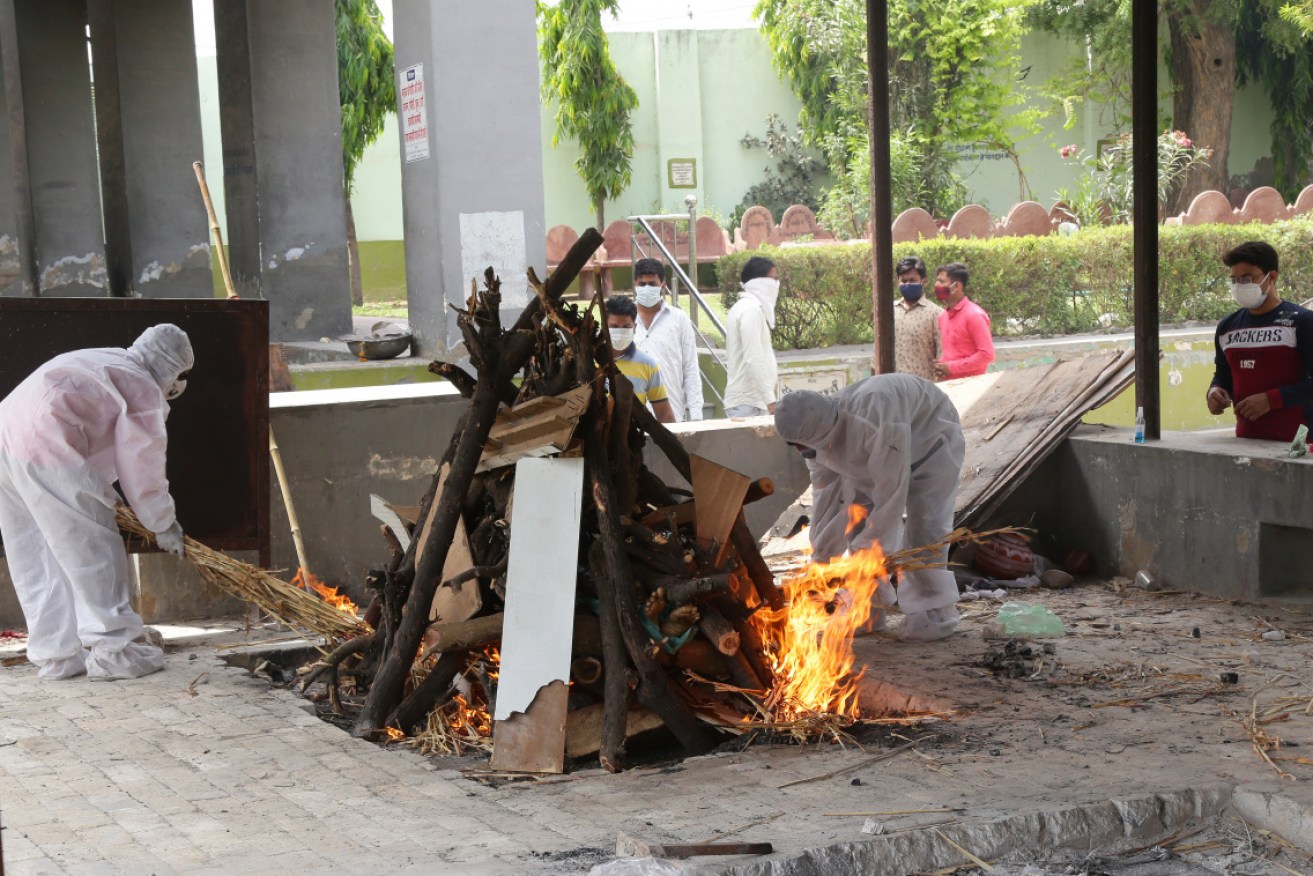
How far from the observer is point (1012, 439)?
9.66 metres

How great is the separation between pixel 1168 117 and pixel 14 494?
26834 mm

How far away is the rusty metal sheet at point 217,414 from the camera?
7.95 metres

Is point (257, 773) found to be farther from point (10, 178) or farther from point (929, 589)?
point (10, 178)

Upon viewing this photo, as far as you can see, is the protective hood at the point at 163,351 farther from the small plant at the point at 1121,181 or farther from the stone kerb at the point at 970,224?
the small plant at the point at 1121,181

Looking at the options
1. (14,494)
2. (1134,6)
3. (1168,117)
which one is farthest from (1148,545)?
(1168,117)

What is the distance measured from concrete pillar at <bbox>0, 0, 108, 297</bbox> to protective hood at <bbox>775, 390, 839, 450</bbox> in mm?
13204

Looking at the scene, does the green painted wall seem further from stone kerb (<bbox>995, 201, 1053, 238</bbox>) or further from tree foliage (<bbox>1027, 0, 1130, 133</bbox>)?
stone kerb (<bbox>995, 201, 1053, 238</bbox>)

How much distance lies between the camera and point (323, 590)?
8414 mm

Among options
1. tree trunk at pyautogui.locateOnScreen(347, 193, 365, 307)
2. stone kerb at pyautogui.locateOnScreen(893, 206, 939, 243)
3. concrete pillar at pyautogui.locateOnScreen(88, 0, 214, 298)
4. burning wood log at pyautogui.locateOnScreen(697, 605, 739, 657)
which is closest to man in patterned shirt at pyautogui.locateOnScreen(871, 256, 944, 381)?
burning wood log at pyautogui.locateOnScreen(697, 605, 739, 657)

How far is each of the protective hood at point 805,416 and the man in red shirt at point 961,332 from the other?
4.40 m

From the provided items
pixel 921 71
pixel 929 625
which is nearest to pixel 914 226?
pixel 921 71

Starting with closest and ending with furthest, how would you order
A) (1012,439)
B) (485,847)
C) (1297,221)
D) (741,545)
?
1. (485,847)
2. (741,545)
3. (1012,439)
4. (1297,221)

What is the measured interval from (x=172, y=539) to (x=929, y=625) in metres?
3.97

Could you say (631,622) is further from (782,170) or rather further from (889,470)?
(782,170)
